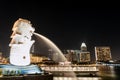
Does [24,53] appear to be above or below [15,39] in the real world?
below

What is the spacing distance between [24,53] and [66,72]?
32.7 m

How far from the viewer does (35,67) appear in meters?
34.9

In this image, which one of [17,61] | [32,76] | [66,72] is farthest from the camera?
[66,72]

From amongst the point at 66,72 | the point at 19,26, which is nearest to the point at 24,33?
the point at 19,26

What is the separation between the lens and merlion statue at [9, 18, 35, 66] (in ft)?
113

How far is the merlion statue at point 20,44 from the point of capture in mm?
34344

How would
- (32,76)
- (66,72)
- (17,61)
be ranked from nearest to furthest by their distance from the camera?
(32,76)
(17,61)
(66,72)

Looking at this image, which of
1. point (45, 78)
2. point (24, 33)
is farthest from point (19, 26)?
point (45, 78)

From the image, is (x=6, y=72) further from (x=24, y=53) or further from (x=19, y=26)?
(x=19, y=26)

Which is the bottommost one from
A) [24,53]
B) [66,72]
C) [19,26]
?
[66,72]

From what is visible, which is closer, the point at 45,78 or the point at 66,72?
the point at 45,78

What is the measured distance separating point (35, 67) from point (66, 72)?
104 feet

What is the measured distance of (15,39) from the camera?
35.0 m

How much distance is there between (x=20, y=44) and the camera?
34.8 meters
